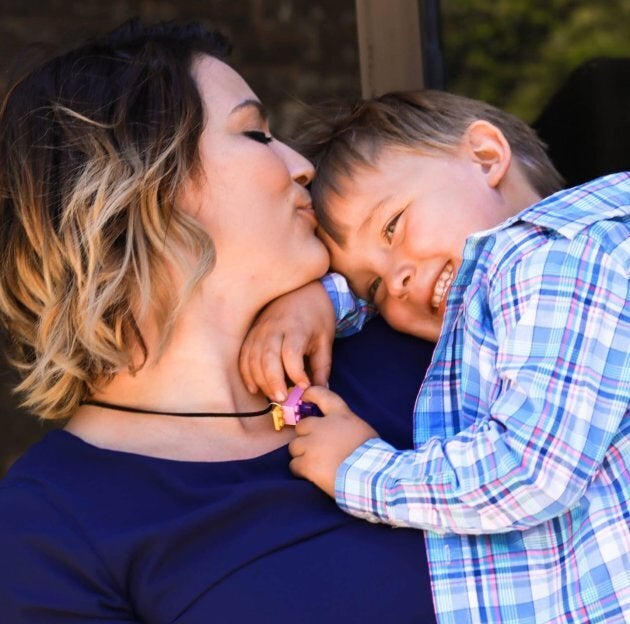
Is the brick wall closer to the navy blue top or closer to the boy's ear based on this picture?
the boy's ear

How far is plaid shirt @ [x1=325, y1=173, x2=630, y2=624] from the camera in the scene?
165 centimetres

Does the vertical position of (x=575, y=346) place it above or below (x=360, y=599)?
above

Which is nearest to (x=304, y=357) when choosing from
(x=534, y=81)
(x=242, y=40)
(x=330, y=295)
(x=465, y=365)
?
(x=330, y=295)

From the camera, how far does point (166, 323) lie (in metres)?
2.04

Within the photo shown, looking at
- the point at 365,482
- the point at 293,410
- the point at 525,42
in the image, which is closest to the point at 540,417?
the point at 365,482

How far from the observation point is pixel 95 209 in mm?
1999

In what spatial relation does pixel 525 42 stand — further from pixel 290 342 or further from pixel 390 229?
pixel 290 342

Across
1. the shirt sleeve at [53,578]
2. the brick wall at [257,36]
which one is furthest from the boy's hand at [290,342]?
the brick wall at [257,36]

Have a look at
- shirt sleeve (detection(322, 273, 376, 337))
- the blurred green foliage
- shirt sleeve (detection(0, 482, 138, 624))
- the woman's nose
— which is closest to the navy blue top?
shirt sleeve (detection(0, 482, 138, 624))

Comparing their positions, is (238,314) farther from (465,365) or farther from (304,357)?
(465,365)

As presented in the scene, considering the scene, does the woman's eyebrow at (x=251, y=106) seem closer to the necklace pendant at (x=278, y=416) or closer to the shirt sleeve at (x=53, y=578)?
the necklace pendant at (x=278, y=416)

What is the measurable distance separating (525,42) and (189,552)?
78.7 inches

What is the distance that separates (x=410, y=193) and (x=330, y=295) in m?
0.24

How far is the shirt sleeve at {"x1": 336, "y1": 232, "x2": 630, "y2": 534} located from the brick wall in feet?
8.02
